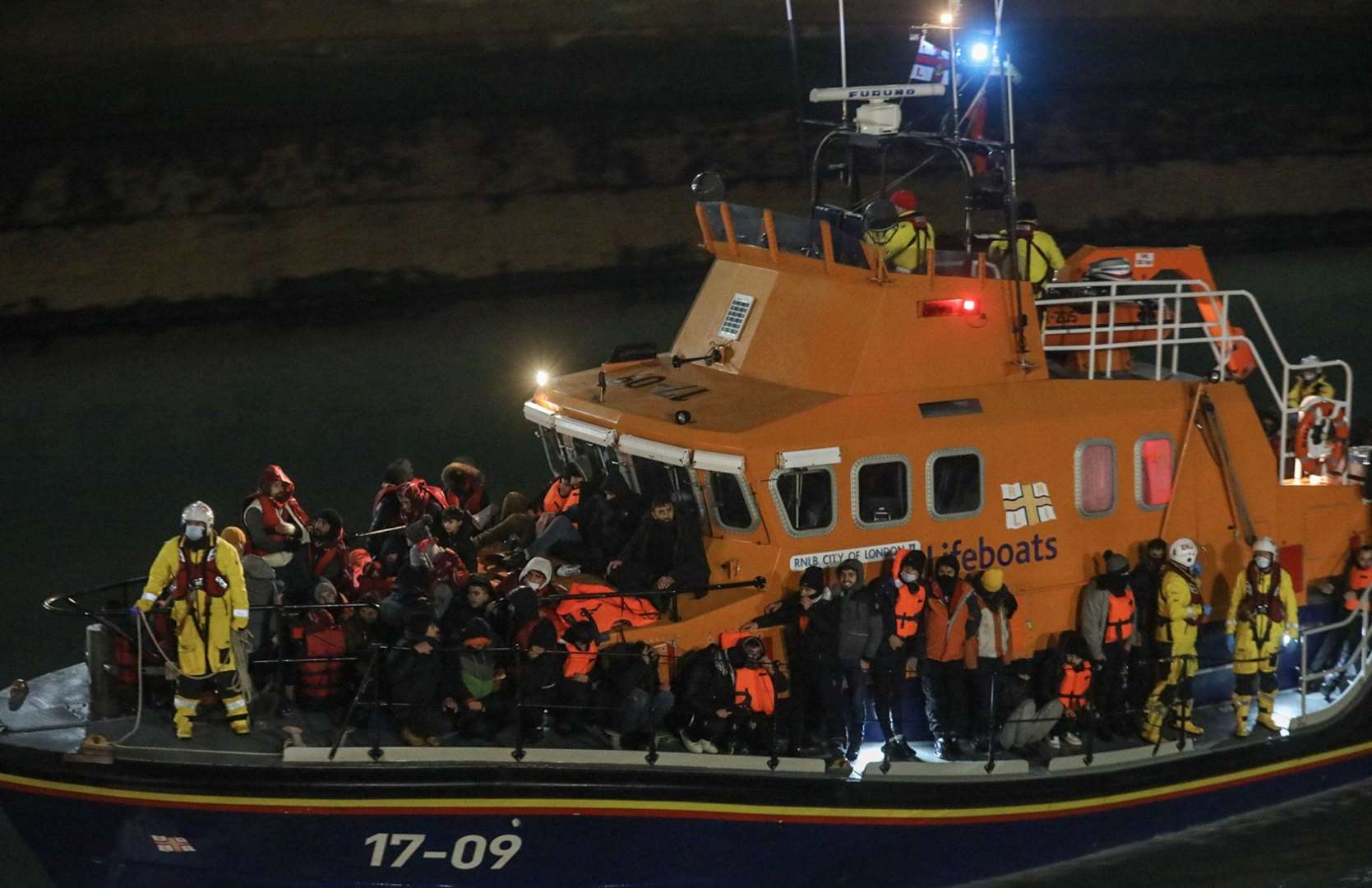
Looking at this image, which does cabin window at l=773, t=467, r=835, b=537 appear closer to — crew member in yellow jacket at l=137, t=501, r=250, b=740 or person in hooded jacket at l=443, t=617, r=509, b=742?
person in hooded jacket at l=443, t=617, r=509, b=742

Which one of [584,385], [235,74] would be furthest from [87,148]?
[584,385]

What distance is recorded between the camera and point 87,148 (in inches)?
1152

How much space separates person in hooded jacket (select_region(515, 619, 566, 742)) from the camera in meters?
8.92

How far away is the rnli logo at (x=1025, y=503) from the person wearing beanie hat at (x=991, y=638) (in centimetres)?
35

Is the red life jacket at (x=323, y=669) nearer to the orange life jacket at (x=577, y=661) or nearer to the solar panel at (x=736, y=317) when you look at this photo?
the orange life jacket at (x=577, y=661)

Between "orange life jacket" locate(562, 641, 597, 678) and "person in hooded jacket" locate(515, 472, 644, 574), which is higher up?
"person in hooded jacket" locate(515, 472, 644, 574)

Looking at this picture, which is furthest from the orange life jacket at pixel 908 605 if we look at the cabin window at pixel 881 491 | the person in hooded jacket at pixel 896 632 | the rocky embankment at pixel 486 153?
the rocky embankment at pixel 486 153

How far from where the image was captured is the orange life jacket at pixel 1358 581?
10.9 m

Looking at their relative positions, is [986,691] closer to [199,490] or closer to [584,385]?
[584,385]

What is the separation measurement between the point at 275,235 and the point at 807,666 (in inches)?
866

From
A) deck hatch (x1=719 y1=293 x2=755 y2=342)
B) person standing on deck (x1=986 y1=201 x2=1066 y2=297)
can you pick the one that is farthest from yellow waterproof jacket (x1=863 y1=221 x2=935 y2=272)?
deck hatch (x1=719 y1=293 x2=755 y2=342)

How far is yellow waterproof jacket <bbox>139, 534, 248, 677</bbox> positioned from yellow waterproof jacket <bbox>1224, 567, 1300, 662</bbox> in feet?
19.4

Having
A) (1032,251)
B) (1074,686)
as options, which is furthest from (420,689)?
(1032,251)

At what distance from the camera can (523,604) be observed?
29.8ft
